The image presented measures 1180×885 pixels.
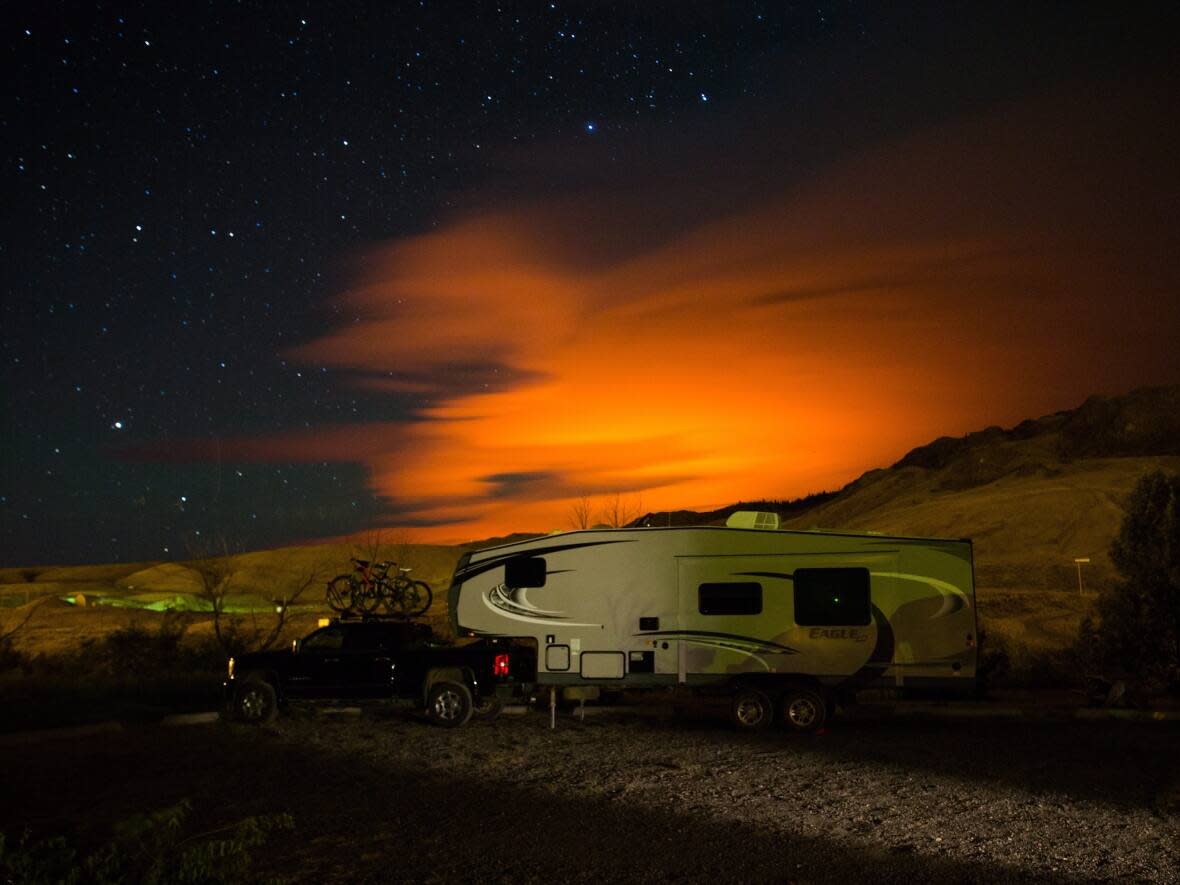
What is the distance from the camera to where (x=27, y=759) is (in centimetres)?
1451

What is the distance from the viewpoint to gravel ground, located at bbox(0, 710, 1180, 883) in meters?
8.62

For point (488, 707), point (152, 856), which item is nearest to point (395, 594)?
point (488, 707)

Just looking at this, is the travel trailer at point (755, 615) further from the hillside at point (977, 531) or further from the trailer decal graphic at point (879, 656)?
the hillside at point (977, 531)

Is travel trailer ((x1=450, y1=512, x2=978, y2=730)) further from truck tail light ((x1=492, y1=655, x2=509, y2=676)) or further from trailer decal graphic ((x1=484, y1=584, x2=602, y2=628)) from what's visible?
truck tail light ((x1=492, y1=655, x2=509, y2=676))

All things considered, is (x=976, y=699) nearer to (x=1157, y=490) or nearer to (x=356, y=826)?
(x=1157, y=490)

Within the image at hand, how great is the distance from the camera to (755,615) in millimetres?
17219

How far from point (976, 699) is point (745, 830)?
11.0 metres

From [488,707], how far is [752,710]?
13.3 feet

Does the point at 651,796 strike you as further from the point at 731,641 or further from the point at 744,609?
the point at 744,609

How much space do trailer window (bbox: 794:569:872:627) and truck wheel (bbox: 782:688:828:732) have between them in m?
1.01

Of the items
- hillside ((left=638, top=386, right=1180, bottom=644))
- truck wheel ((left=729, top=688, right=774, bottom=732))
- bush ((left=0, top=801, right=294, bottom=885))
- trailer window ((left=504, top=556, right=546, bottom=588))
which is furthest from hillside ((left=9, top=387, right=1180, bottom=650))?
bush ((left=0, top=801, right=294, bottom=885))

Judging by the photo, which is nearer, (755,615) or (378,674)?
(755,615)

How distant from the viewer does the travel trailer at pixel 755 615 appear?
16812 millimetres

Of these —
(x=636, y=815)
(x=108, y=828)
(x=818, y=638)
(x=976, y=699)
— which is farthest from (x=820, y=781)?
(x=976, y=699)
